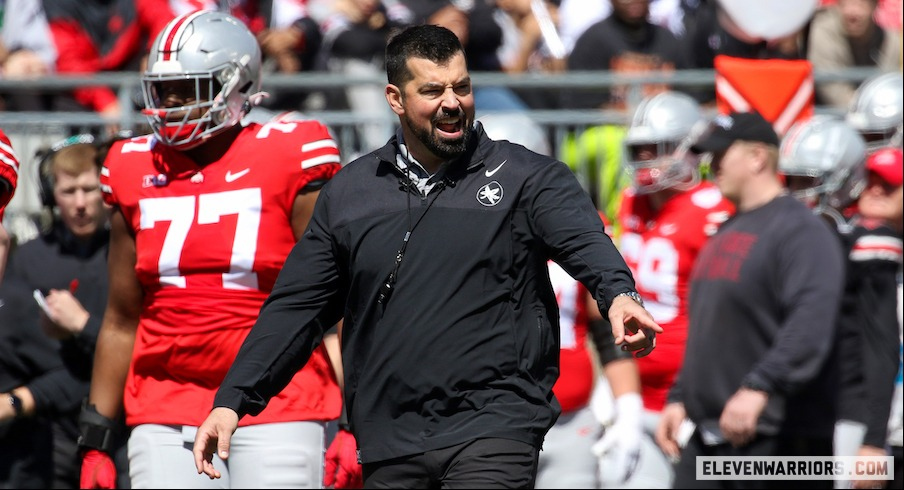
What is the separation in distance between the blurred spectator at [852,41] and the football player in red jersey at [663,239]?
2.16 m

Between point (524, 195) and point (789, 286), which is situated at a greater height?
point (524, 195)

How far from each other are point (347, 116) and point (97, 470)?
395 cm

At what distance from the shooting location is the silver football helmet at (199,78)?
521cm

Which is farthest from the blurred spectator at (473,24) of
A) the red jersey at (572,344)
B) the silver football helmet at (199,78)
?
the silver football helmet at (199,78)

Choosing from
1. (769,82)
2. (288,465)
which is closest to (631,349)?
(288,465)

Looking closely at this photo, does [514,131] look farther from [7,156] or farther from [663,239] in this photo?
[7,156]

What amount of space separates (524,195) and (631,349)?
69 cm

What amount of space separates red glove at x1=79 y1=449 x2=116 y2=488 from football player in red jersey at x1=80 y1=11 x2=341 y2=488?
170mm

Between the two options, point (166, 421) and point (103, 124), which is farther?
point (103, 124)

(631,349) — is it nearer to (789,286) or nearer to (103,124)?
(789,286)

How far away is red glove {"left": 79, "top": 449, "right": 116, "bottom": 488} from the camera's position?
542 centimetres

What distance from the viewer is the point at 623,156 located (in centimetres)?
863

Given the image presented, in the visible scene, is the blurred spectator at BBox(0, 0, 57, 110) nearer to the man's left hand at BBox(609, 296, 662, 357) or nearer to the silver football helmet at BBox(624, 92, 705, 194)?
the silver football helmet at BBox(624, 92, 705, 194)

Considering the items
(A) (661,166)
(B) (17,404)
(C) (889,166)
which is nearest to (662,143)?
(A) (661,166)
